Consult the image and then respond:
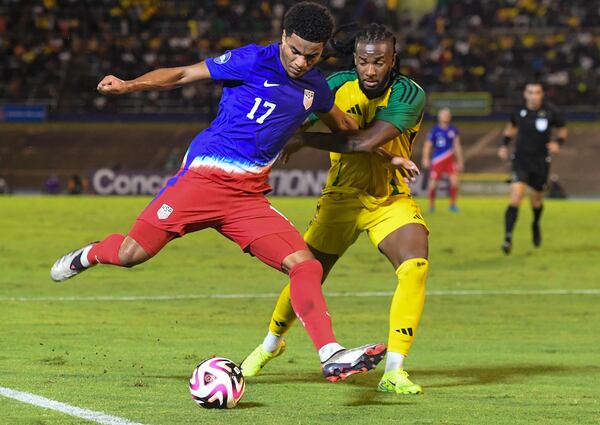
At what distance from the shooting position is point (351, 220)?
24.4ft

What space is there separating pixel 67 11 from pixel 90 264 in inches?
1528

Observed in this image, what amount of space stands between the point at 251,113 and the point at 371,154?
1113 millimetres

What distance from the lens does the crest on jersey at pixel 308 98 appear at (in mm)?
6645

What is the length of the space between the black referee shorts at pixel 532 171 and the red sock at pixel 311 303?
39.6 ft

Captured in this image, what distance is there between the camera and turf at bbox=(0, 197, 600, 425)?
6.24m

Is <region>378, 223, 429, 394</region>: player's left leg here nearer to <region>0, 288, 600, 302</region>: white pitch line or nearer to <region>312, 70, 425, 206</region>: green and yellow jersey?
<region>312, 70, 425, 206</region>: green and yellow jersey

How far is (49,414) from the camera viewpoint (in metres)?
5.83

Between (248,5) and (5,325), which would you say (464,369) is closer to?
(5,325)

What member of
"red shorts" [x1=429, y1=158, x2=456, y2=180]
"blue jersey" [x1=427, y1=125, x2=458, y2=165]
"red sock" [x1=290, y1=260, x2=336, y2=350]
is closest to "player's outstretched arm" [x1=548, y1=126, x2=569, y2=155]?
"blue jersey" [x1=427, y1=125, x2=458, y2=165]

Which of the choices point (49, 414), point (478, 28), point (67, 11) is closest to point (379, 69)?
Result: point (49, 414)

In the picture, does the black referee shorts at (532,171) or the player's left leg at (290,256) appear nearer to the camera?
the player's left leg at (290,256)

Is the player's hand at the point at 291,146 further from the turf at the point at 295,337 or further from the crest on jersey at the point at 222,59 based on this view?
the turf at the point at 295,337

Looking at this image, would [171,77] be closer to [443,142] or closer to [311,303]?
[311,303]

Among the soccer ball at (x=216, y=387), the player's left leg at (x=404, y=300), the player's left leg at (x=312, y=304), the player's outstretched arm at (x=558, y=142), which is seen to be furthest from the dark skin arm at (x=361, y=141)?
the player's outstretched arm at (x=558, y=142)
